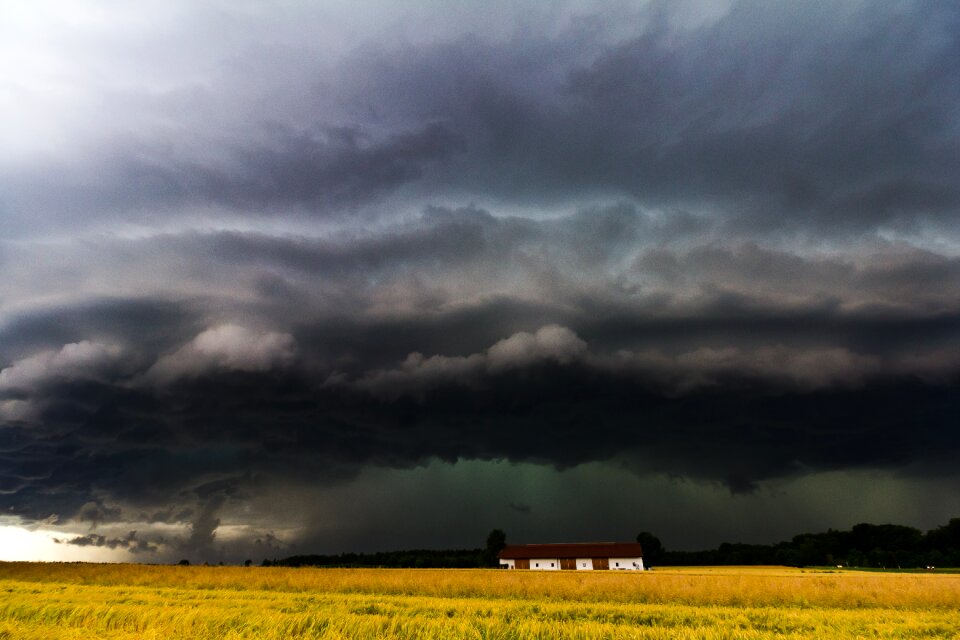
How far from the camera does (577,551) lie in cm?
9750

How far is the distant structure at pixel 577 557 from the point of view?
9288 cm

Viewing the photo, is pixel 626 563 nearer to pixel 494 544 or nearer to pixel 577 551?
pixel 577 551

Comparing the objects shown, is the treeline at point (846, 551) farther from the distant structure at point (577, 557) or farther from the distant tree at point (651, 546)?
the distant structure at point (577, 557)

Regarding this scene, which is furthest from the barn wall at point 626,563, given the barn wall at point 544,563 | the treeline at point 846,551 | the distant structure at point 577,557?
the treeline at point 846,551

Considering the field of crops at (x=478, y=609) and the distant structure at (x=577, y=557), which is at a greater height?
the field of crops at (x=478, y=609)

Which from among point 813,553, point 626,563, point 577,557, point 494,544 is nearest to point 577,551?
point 577,557

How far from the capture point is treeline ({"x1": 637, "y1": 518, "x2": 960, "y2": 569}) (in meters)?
114

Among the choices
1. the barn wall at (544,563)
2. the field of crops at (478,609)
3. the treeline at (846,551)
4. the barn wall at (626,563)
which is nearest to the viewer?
the field of crops at (478,609)

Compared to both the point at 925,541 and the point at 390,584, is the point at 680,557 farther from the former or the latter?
the point at 390,584

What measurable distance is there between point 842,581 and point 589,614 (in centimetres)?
2362

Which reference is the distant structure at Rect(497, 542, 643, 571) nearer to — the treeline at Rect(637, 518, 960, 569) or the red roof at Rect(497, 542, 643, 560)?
the red roof at Rect(497, 542, 643, 560)

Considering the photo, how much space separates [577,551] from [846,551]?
314ft

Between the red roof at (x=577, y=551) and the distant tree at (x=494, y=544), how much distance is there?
1599cm

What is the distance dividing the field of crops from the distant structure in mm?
60365
